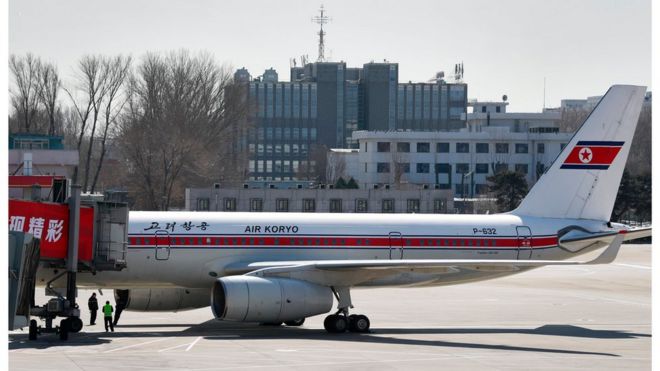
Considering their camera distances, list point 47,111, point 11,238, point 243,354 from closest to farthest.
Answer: point 11,238, point 243,354, point 47,111

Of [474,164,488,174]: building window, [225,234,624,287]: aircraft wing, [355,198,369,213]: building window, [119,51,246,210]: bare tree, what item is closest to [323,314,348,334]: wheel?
[225,234,624,287]: aircraft wing

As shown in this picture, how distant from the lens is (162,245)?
43000 mm

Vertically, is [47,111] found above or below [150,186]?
above

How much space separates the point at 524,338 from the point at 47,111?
106m

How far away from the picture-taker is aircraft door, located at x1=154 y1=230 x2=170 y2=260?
4291 cm

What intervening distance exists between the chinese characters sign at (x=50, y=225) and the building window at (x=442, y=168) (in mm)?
116831

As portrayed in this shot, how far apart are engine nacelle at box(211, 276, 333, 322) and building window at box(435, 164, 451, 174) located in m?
114

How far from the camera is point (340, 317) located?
42875 millimetres

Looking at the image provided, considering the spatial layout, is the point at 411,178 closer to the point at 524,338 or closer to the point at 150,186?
the point at 150,186

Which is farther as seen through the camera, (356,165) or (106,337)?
(356,165)

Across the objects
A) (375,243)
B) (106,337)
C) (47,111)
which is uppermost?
(47,111)

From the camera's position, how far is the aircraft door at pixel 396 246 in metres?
45.9

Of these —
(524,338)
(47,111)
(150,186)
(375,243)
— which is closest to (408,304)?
(375,243)

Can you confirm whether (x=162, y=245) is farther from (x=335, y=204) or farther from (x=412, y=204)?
(x=412, y=204)
